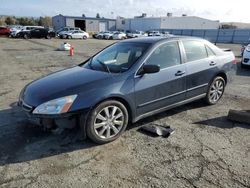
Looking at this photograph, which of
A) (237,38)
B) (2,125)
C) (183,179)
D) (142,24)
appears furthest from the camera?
(142,24)

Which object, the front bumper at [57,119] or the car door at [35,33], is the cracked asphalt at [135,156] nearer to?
the front bumper at [57,119]

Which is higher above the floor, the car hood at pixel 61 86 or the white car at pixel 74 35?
the car hood at pixel 61 86

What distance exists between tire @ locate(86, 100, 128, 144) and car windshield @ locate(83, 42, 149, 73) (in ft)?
2.19

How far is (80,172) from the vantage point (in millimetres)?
2957

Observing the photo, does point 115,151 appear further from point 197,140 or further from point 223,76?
point 223,76

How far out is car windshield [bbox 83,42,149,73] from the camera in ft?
13.0

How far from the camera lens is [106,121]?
3.56m

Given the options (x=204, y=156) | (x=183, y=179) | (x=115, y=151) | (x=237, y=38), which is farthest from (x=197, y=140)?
(x=237, y=38)

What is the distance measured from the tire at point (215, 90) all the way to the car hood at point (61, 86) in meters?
2.60

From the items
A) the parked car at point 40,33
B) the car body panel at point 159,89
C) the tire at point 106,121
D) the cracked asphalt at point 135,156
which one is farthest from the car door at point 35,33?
the tire at point 106,121

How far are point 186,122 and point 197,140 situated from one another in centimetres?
70

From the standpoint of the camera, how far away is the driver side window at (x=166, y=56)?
13.3 ft

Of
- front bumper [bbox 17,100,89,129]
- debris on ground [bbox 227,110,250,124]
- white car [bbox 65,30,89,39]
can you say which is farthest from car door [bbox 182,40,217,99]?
white car [bbox 65,30,89,39]

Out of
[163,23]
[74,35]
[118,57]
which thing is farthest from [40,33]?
[163,23]
